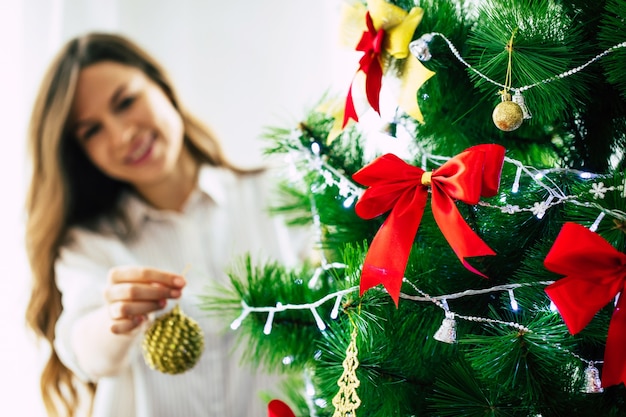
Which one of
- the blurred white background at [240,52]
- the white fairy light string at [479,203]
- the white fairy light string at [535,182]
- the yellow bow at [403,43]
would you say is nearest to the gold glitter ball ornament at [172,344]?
the white fairy light string at [479,203]

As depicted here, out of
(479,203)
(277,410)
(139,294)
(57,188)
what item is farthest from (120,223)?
(479,203)

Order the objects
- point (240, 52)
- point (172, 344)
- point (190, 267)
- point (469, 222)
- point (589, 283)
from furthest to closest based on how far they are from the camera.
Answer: point (240, 52)
point (190, 267)
point (172, 344)
point (469, 222)
point (589, 283)

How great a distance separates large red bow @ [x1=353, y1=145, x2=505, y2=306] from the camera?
0.41 metres

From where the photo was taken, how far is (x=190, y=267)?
3.40 feet

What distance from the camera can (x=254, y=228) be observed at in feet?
3.70

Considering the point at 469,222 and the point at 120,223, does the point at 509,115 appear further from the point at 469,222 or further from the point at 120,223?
the point at 120,223

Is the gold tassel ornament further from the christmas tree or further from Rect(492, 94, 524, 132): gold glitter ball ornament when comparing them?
Rect(492, 94, 524, 132): gold glitter ball ornament

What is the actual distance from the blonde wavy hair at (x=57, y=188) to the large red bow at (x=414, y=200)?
0.69 metres

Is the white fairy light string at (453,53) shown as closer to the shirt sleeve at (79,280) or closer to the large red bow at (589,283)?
the large red bow at (589,283)

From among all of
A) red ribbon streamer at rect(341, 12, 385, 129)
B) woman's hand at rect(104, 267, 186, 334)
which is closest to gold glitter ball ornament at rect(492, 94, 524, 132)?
red ribbon streamer at rect(341, 12, 385, 129)

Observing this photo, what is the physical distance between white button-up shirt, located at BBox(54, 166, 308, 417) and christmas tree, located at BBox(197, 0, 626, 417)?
1.12 feet

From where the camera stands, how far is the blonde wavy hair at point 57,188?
974 mm

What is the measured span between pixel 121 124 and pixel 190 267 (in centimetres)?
26

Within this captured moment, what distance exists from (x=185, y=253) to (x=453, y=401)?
69 centimetres
